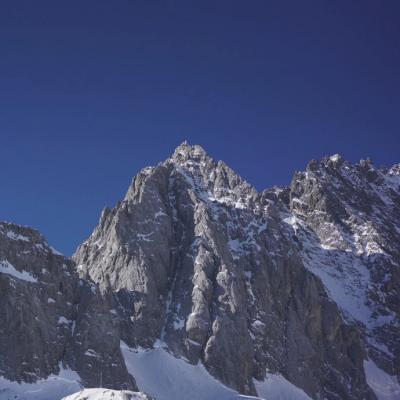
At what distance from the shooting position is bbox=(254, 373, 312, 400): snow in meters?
181

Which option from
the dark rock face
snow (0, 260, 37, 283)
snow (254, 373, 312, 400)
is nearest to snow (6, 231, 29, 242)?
the dark rock face

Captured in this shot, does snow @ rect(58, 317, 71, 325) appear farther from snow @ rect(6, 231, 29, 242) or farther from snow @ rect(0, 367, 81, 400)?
snow @ rect(6, 231, 29, 242)

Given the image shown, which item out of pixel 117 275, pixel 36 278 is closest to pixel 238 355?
pixel 117 275

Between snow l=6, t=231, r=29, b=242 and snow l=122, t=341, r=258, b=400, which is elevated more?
snow l=6, t=231, r=29, b=242

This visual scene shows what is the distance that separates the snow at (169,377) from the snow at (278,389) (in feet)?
42.2

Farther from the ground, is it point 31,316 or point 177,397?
point 31,316

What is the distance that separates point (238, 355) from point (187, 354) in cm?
1071

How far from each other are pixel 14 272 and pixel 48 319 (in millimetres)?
10237

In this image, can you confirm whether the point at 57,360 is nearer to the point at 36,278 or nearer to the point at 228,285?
the point at 36,278

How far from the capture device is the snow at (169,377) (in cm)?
16650

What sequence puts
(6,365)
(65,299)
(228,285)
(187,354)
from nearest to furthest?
(6,365)
(65,299)
(187,354)
(228,285)

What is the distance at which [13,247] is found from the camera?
15900cm

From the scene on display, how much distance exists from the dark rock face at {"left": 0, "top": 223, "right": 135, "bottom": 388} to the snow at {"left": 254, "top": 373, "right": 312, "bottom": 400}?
33.6 meters

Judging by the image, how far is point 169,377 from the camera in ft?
559
